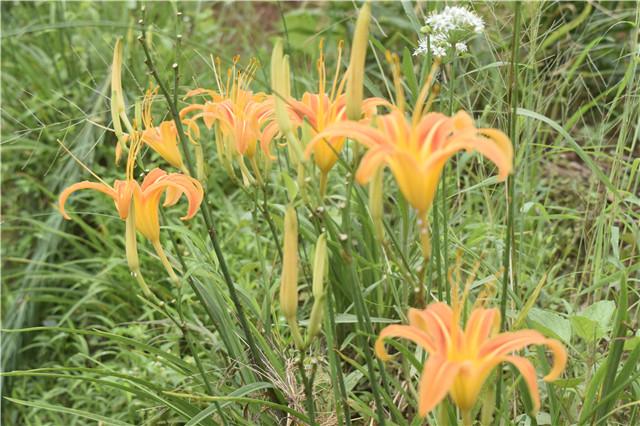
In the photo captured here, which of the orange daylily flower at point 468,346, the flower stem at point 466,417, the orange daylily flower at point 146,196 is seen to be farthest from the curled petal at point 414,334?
the orange daylily flower at point 146,196

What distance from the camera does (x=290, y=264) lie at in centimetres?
123

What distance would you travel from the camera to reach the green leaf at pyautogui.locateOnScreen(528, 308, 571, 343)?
151cm

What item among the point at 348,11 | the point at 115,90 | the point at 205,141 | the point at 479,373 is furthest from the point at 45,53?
the point at 479,373

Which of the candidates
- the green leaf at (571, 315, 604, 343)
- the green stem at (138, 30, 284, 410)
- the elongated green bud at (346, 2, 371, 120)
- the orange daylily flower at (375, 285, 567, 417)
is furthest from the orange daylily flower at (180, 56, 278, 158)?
the green leaf at (571, 315, 604, 343)

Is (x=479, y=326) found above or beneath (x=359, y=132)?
beneath

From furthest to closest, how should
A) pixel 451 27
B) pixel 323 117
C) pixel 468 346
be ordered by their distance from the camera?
pixel 451 27 → pixel 323 117 → pixel 468 346

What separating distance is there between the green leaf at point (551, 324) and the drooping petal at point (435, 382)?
0.52m

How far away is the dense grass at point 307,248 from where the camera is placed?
1592mm

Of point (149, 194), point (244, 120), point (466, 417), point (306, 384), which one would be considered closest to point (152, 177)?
point (149, 194)

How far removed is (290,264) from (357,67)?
0.95ft

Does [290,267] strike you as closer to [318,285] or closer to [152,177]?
[318,285]

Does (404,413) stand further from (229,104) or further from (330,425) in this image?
(229,104)

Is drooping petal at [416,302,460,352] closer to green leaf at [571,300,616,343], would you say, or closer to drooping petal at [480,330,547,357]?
drooping petal at [480,330,547,357]

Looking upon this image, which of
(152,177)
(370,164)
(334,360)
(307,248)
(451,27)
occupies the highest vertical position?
(451,27)
